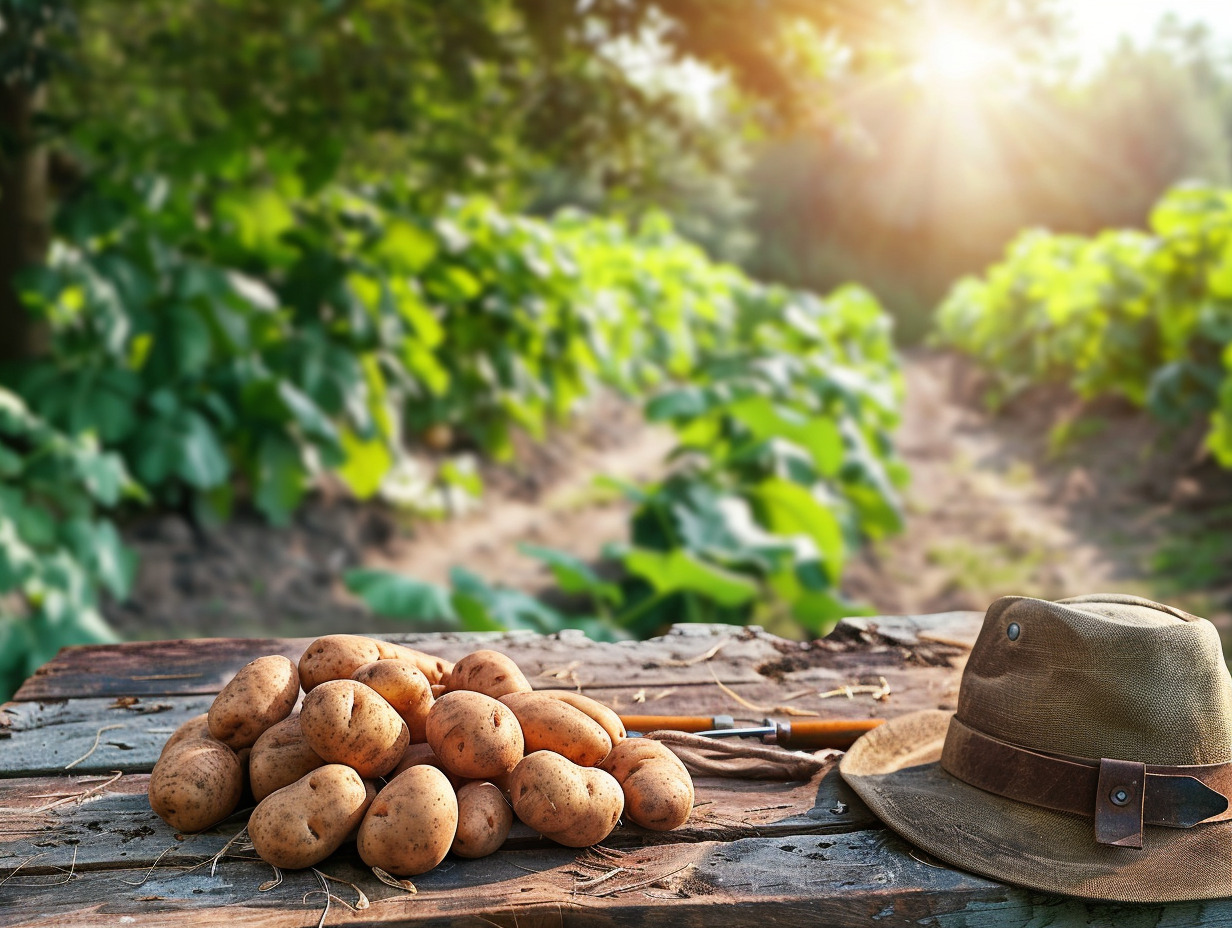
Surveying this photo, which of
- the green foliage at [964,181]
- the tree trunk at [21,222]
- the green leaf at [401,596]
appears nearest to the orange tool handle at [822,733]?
the green leaf at [401,596]

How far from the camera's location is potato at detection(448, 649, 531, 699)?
126cm

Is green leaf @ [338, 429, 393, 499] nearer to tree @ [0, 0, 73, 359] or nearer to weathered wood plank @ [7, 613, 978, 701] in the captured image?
tree @ [0, 0, 73, 359]

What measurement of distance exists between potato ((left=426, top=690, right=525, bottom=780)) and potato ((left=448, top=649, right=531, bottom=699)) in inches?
4.3

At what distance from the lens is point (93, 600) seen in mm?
3439

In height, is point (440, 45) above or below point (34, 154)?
above

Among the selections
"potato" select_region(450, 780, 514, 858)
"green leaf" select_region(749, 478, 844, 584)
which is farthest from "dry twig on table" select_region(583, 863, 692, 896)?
"green leaf" select_region(749, 478, 844, 584)

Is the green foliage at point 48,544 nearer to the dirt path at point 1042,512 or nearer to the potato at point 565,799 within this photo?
the potato at point 565,799

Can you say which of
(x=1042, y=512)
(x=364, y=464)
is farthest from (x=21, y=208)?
(x=1042, y=512)

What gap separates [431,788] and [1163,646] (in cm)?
82

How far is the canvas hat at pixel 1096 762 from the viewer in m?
1.08

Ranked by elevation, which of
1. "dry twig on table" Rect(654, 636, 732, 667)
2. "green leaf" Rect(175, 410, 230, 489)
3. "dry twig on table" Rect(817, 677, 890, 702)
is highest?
"green leaf" Rect(175, 410, 230, 489)

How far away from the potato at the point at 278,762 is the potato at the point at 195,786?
3 centimetres

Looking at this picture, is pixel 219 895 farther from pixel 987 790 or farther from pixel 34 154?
pixel 34 154

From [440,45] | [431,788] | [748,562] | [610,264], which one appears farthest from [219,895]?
[610,264]
